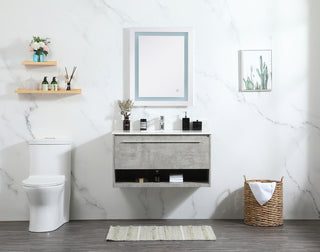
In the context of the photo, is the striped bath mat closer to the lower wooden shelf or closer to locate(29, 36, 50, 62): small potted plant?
the lower wooden shelf

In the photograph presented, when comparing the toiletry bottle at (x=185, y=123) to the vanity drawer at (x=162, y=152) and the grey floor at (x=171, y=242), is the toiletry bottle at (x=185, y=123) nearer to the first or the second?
the vanity drawer at (x=162, y=152)

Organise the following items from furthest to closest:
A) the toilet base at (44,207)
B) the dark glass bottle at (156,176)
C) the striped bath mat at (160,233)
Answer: the dark glass bottle at (156,176) < the toilet base at (44,207) < the striped bath mat at (160,233)

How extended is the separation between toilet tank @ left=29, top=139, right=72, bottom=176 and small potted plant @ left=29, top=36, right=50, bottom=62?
78cm

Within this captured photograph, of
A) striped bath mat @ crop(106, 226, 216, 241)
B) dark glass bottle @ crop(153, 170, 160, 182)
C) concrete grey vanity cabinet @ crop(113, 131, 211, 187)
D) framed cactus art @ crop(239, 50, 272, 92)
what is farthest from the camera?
framed cactus art @ crop(239, 50, 272, 92)

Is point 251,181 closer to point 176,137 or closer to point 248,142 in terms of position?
point 248,142

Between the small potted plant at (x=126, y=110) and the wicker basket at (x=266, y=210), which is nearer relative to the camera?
the wicker basket at (x=266, y=210)

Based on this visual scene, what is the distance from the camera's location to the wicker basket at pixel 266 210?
325cm

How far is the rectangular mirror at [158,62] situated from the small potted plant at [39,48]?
803 millimetres

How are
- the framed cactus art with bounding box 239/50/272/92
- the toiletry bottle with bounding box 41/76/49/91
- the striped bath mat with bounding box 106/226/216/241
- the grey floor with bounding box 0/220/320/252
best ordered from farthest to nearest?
1. the framed cactus art with bounding box 239/50/272/92
2. the toiletry bottle with bounding box 41/76/49/91
3. the striped bath mat with bounding box 106/226/216/241
4. the grey floor with bounding box 0/220/320/252

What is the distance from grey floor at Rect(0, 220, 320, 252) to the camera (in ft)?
8.95

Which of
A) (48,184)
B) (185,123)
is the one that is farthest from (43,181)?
(185,123)

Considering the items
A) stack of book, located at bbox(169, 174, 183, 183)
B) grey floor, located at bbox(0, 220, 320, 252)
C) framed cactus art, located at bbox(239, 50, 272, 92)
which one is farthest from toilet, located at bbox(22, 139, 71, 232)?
framed cactus art, located at bbox(239, 50, 272, 92)

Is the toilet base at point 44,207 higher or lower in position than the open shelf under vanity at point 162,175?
lower

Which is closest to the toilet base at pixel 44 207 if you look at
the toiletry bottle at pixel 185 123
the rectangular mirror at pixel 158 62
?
the rectangular mirror at pixel 158 62
